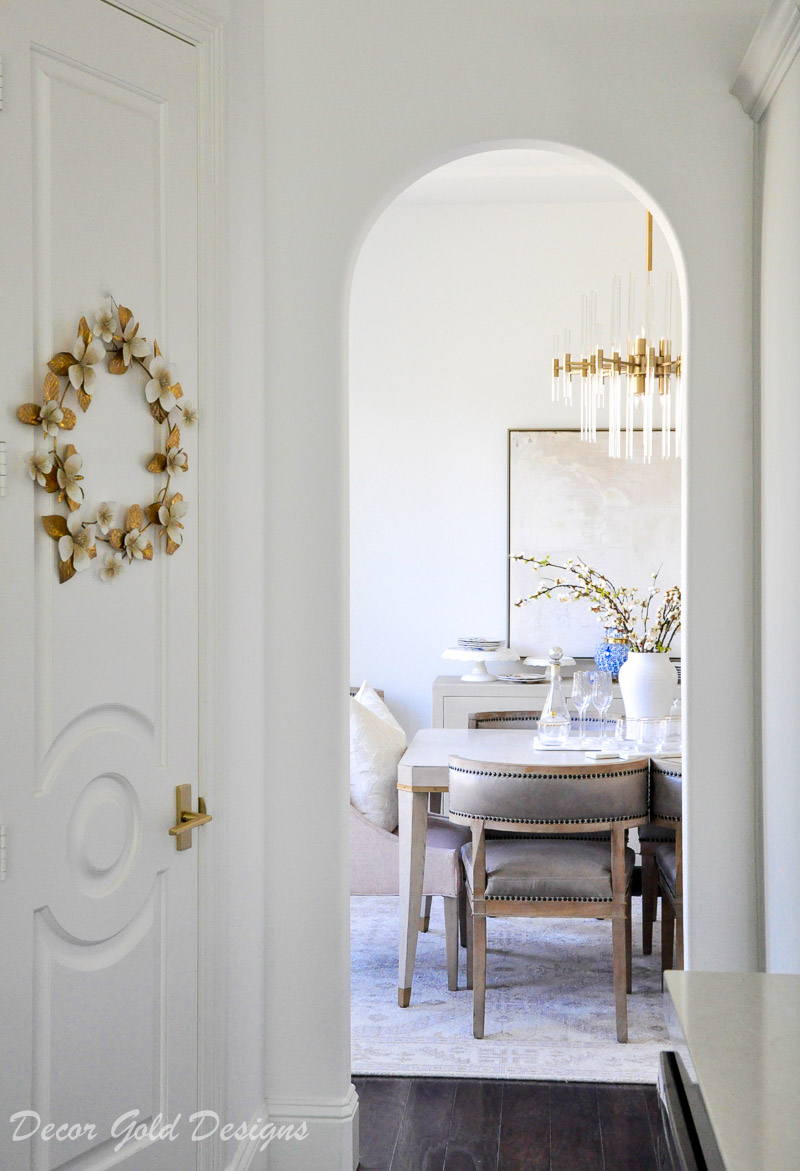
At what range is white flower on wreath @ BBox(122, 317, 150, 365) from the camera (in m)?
1.99

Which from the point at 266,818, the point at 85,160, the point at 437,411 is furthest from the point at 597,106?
the point at 437,411

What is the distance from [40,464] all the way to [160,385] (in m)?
0.38

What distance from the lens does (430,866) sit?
3627 millimetres

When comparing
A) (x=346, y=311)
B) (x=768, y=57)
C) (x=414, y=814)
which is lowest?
(x=414, y=814)

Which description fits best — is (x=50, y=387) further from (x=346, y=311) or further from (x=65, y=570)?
(x=346, y=311)

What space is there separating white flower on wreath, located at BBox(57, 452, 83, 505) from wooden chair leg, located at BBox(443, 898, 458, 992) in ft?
7.69

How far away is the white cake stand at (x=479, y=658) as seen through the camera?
524 cm

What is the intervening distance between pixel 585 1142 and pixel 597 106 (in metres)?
2.54

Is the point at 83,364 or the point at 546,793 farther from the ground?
the point at 83,364

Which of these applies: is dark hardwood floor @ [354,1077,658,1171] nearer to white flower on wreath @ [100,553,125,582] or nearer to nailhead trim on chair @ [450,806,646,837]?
nailhead trim on chair @ [450,806,646,837]

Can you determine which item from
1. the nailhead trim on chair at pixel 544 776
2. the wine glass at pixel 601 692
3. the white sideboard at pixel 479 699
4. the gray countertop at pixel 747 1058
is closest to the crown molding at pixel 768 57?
the gray countertop at pixel 747 1058

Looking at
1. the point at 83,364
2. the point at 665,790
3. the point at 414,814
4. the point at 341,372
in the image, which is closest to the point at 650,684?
the point at 665,790

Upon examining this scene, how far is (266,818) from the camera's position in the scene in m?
2.47

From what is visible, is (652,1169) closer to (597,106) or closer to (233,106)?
(597,106)
